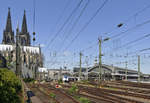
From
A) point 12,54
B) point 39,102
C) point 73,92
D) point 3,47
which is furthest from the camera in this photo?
point 3,47

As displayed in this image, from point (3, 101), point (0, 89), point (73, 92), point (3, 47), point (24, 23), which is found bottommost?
point (73, 92)

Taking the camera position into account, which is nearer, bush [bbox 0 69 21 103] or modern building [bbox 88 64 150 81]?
bush [bbox 0 69 21 103]

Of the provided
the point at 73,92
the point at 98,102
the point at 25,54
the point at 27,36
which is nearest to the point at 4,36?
the point at 27,36

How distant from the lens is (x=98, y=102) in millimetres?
16859

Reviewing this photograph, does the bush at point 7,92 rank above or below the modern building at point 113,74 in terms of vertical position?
above

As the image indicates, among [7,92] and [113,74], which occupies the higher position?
[7,92]

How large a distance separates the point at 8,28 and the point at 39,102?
5687 inches

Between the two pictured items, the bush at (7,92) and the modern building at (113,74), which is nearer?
the bush at (7,92)

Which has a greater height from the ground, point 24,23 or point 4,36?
point 24,23

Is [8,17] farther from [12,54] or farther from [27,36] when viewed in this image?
[12,54]

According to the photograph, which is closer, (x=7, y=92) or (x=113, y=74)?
(x=7, y=92)

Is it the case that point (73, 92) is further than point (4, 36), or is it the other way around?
point (4, 36)

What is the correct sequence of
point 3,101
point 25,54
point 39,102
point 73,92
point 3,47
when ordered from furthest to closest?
point 3,47
point 25,54
point 73,92
point 39,102
point 3,101

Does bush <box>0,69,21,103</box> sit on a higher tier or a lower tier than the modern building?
higher
